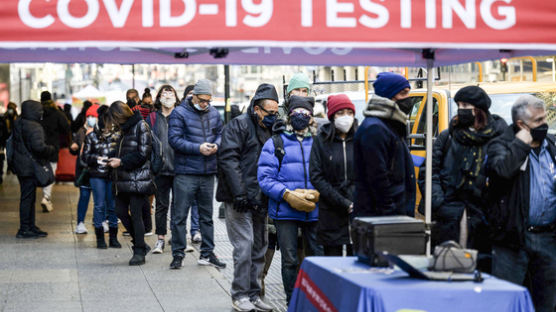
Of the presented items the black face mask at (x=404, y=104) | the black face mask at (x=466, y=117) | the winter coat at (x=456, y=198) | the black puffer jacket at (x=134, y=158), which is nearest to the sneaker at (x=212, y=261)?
the black puffer jacket at (x=134, y=158)

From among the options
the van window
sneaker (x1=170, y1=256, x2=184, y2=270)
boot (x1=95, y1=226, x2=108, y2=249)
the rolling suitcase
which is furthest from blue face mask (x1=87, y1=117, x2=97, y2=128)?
the rolling suitcase

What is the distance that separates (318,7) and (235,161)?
3391mm

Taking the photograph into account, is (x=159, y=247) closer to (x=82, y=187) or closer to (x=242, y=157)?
(x=82, y=187)

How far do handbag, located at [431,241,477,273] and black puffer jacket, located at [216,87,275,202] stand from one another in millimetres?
3482

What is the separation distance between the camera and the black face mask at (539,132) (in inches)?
232

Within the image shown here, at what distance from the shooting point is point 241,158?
8.23 metres

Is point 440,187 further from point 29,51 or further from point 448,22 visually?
point 29,51

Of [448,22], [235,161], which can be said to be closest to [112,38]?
[448,22]

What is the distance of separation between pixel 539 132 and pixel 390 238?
159cm

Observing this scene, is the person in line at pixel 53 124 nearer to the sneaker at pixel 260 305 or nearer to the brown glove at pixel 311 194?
the sneaker at pixel 260 305

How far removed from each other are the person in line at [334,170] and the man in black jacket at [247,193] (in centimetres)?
83

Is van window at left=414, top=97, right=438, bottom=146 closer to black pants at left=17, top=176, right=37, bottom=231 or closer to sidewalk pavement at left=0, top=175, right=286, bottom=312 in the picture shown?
sidewalk pavement at left=0, top=175, right=286, bottom=312

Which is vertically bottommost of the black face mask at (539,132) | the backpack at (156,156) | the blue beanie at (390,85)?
the backpack at (156,156)

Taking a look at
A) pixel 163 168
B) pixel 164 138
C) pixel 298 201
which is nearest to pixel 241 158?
pixel 298 201
